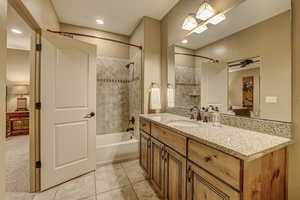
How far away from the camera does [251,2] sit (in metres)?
1.17

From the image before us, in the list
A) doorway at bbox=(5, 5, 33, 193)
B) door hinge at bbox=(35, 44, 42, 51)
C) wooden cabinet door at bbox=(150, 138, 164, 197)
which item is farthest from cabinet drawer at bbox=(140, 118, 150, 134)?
doorway at bbox=(5, 5, 33, 193)

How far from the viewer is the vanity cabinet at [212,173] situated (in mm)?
733

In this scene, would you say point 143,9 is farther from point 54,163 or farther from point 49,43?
point 54,163

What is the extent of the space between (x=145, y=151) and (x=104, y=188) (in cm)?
69

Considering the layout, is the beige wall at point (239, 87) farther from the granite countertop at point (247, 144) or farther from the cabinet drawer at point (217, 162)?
the cabinet drawer at point (217, 162)

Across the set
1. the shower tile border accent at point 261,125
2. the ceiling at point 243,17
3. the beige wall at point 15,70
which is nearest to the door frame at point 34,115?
the ceiling at point 243,17

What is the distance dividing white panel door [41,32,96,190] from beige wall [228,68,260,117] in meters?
1.90

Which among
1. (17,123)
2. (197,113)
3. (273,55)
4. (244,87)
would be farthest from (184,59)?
(17,123)

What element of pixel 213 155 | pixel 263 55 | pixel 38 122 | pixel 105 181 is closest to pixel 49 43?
pixel 38 122

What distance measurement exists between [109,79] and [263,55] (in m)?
2.69

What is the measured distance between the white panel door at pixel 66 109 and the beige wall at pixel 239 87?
1.90 m

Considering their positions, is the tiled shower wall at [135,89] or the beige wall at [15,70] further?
the beige wall at [15,70]

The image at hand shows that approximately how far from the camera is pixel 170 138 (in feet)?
4.31

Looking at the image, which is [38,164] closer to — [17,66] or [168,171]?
[168,171]
